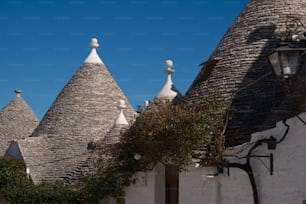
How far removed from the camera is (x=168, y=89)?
1853cm

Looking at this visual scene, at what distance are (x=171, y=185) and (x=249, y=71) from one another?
133 inches

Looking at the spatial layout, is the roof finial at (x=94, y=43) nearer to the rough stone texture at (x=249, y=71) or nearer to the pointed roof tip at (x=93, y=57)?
the pointed roof tip at (x=93, y=57)

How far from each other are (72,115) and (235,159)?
1235 centimetres

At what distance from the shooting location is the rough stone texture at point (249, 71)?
13.4m

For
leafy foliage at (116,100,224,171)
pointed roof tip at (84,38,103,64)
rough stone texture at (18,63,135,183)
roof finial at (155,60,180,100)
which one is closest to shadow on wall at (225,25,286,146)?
leafy foliage at (116,100,224,171)

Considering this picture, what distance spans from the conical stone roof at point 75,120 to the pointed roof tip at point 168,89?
4918mm

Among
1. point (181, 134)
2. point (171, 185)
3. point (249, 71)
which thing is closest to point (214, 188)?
point (181, 134)

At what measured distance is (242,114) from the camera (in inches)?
535

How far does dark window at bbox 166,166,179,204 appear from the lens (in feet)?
50.9

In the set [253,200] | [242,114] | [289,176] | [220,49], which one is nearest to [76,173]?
[220,49]

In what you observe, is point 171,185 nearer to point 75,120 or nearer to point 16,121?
point 75,120

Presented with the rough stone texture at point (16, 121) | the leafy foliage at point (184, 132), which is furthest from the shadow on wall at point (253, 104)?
the rough stone texture at point (16, 121)

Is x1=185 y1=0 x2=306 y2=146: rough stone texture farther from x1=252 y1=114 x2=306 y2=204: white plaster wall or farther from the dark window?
the dark window

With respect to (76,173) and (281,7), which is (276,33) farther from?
(76,173)
